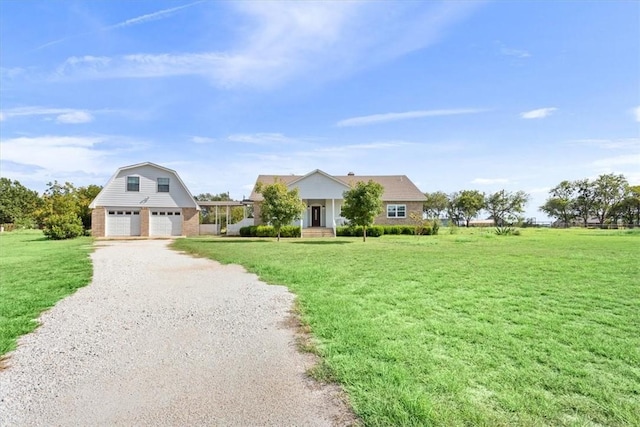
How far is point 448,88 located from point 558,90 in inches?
167

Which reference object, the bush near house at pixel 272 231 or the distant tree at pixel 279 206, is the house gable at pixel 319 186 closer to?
the bush near house at pixel 272 231

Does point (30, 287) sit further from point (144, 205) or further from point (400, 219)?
point (400, 219)

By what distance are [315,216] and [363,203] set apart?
11159mm

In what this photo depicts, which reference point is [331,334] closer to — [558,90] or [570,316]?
[570,316]

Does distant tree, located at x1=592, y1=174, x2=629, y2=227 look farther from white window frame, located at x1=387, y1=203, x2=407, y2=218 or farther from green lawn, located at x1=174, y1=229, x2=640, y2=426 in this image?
green lawn, located at x1=174, y1=229, x2=640, y2=426

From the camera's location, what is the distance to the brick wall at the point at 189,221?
28094 mm

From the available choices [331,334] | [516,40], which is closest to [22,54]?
[331,334]

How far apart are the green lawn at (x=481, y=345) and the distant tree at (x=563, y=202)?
6074cm

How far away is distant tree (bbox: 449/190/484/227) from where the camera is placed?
5478 cm

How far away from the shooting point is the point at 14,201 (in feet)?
175

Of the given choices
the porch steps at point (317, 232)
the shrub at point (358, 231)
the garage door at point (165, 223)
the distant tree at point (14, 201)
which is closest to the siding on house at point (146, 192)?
the garage door at point (165, 223)

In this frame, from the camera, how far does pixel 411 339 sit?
4.14m

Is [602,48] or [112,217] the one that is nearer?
[602,48]

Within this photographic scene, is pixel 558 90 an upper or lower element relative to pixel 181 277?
upper
